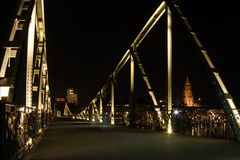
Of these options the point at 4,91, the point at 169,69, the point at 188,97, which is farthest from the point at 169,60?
the point at 188,97

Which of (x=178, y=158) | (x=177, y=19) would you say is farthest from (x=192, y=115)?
(x=178, y=158)

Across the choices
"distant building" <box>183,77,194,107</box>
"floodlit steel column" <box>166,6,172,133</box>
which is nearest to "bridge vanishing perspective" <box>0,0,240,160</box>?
"floodlit steel column" <box>166,6,172,133</box>

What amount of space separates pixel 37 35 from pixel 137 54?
582cm

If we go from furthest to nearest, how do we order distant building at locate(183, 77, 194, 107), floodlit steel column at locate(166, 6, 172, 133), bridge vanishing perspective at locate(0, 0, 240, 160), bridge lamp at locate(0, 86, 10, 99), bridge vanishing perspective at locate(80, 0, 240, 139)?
1. distant building at locate(183, 77, 194, 107)
2. floodlit steel column at locate(166, 6, 172, 133)
3. bridge vanishing perspective at locate(80, 0, 240, 139)
4. bridge lamp at locate(0, 86, 10, 99)
5. bridge vanishing perspective at locate(0, 0, 240, 160)

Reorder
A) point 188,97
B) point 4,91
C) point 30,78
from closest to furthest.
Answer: point 4,91, point 30,78, point 188,97

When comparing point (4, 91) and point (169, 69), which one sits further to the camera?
point (169, 69)

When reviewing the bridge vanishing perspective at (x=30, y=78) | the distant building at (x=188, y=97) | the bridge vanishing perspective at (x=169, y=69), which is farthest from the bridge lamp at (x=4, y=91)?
the distant building at (x=188, y=97)

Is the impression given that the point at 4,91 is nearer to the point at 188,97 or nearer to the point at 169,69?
the point at 169,69

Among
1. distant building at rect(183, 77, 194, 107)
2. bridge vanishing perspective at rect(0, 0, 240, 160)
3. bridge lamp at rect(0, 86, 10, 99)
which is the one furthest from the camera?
distant building at rect(183, 77, 194, 107)

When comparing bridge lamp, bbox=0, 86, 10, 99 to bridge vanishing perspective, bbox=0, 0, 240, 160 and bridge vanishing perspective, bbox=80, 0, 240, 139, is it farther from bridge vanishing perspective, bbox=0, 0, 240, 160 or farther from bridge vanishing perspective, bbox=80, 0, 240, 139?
bridge vanishing perspective, bbox=80, 0, 240, 139

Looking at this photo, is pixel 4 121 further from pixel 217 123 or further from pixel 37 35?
pixel 37 35

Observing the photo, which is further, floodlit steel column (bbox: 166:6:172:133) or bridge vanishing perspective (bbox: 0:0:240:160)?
floodlit steel column (bbox: 166:6:172:133)

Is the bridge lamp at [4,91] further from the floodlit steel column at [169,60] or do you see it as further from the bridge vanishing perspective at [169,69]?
the floodlit steel column at [169,60]

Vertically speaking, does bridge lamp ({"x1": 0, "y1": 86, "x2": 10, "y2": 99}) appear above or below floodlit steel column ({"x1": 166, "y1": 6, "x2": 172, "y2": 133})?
below
